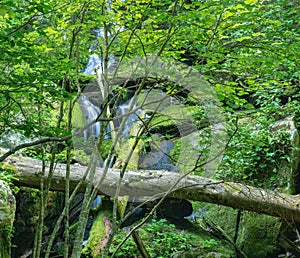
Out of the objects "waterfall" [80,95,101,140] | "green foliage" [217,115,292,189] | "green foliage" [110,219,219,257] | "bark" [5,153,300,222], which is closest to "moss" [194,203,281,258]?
"green foliage" [110,219,219,257]

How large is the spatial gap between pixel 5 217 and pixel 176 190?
2038mm

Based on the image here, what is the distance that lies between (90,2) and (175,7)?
0.63m

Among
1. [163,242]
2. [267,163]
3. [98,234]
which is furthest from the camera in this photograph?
[163,242]

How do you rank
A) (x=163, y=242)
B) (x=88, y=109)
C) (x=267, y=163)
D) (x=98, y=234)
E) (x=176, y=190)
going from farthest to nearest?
(x=88, y=109), (x=163, y=242), (x=267, y=163), (x=98, y=234), (x=176, y=190)

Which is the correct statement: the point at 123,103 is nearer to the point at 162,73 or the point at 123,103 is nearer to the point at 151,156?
the point at 151,156

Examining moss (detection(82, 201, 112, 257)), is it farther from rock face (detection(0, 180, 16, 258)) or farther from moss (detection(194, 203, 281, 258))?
moss (detection(194, 203, 281, 258))

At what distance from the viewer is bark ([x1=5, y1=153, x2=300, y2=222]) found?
14.4ft


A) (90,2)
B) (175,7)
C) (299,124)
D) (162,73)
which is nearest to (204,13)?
(175,7)

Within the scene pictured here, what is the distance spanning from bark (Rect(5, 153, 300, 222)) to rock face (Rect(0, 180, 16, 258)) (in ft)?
3.84

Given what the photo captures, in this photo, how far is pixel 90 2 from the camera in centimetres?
261

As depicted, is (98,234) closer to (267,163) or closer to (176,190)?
(176,190)

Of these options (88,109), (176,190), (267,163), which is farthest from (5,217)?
(88,109)

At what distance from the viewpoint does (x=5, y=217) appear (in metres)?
3.11

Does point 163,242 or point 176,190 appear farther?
point 163,242
